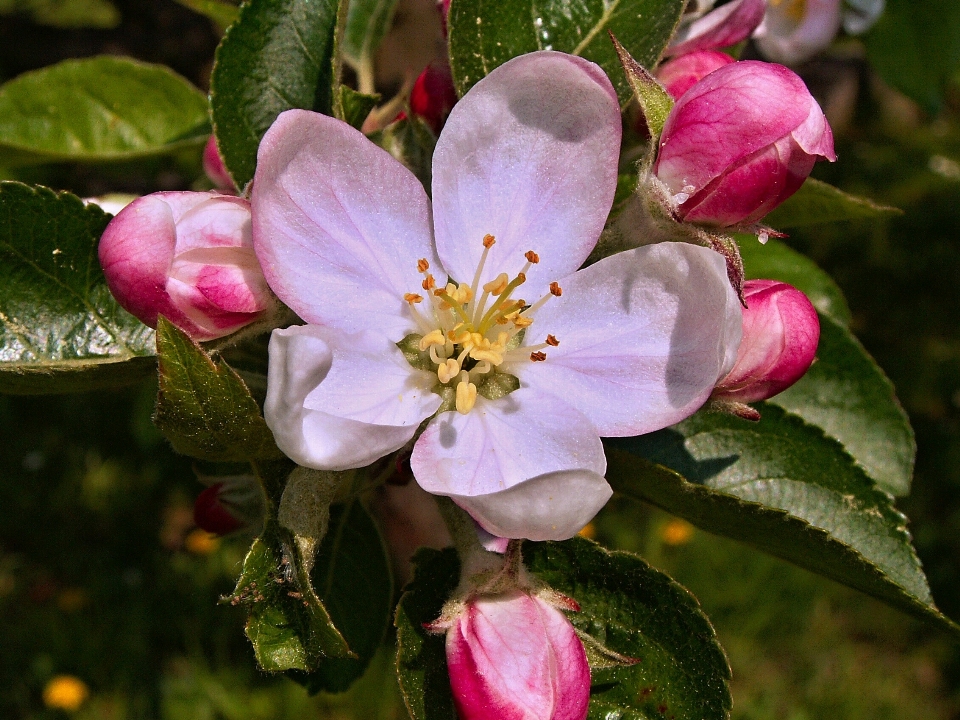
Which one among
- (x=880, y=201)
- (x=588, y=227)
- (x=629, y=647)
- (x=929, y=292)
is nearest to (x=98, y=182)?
Answer: (x=588, y=227)

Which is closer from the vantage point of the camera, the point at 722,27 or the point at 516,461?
the point at 516,461

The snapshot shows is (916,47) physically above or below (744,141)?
below

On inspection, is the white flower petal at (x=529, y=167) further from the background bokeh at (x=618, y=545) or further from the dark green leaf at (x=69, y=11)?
the dark green leaf at (x=69, y=11)

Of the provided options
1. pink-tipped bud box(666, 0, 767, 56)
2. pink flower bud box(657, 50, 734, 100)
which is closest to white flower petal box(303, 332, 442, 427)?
pink flower bud box(657, 50, 734, 100)

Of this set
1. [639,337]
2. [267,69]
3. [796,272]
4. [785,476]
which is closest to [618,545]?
[796,272]

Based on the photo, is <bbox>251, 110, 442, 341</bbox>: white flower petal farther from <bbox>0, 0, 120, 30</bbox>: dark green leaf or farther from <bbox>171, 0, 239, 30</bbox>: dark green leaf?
<bbox>0, 0, 120, 30</bbox>: dark green leaf

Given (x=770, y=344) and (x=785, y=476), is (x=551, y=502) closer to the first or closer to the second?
(x=770, y=344)
